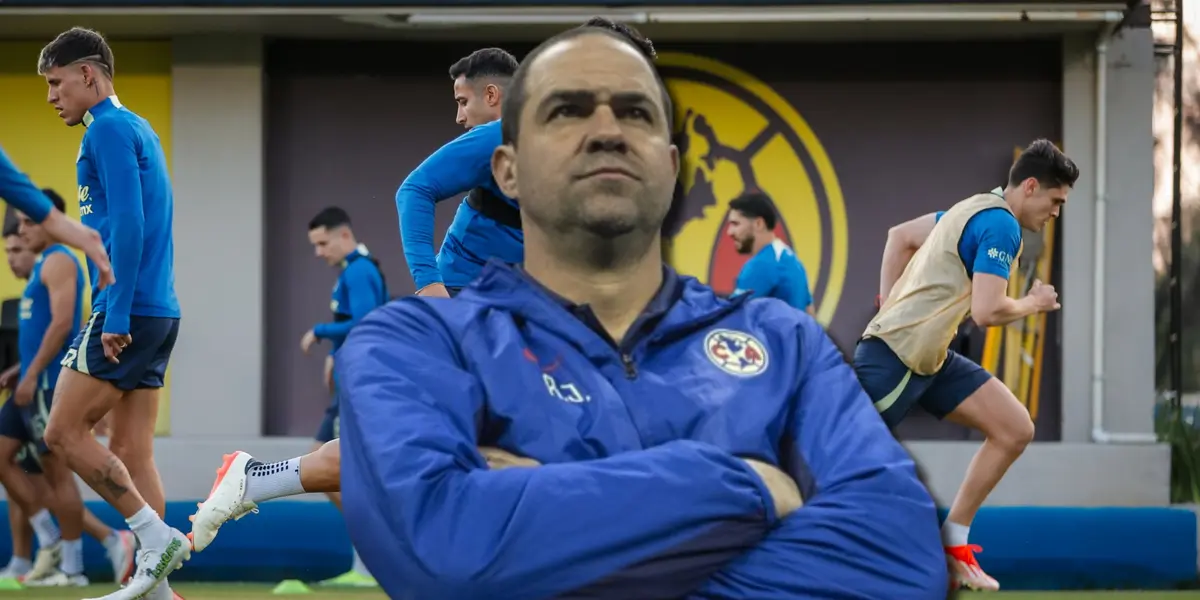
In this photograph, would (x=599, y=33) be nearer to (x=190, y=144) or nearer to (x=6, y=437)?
(x=6, y=437)

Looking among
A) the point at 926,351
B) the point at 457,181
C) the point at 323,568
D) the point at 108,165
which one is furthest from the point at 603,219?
the point at 323,568

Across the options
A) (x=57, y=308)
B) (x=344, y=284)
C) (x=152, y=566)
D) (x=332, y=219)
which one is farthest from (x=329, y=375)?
(x=152, y=566)

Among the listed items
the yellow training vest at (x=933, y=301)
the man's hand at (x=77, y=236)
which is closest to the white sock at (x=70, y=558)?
the man's hand at (x=77, y=236)

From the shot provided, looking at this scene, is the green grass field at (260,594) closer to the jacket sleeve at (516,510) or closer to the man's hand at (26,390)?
the man's hand at (26,390)

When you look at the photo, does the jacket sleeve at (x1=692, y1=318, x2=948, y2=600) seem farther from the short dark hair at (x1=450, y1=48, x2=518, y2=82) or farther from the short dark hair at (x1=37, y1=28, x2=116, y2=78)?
the short dark hair at (x1=37, y1=28, x2=116, y2=78)

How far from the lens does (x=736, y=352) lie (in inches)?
82.4

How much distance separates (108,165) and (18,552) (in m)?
3.12

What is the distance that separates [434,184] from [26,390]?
3.42m

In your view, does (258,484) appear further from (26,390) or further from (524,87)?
(26,390)

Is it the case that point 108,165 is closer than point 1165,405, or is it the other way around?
point 108,165

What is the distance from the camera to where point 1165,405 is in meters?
9.69

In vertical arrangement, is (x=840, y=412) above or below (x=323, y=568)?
above

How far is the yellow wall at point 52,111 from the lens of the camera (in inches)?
400

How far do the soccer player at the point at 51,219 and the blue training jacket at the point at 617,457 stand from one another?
2.35m
